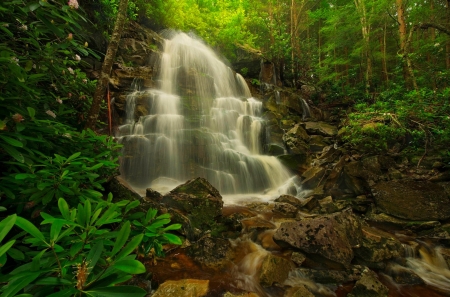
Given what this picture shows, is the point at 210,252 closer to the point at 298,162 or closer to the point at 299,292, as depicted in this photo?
the point at 299,292

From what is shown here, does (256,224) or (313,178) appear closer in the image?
(256,224)

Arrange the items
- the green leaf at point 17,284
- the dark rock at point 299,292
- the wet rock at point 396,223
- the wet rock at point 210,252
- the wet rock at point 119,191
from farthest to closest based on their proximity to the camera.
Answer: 1. the wet rock at point 396,223
2. the wet rock at point 119,191
3. the wet rock at point 210,252
4. the dark rock at point 299,292
5. the green leaf at point 17,284

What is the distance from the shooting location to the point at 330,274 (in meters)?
3.15

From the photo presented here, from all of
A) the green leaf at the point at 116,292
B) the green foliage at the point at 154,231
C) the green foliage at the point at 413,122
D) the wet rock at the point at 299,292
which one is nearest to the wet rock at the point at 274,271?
the wet rock at the point at 299,292

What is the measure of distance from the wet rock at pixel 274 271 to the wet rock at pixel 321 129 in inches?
392

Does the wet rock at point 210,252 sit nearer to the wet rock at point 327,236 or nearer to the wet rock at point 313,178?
the wet rock at point 327,236

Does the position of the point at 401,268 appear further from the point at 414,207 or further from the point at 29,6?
the point at 29,6

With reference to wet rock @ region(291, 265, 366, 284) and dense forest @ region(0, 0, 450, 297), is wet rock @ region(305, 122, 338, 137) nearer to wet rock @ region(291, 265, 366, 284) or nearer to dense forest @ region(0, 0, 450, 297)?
dense forest @ region(0, 0, 450, 297)

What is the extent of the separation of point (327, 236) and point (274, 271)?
1103 millimetres

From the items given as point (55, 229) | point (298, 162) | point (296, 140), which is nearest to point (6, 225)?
point (55, 229)

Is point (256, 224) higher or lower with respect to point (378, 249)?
higher

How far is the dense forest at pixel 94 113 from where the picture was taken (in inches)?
38.4

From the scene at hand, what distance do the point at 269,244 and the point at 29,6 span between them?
4574mm

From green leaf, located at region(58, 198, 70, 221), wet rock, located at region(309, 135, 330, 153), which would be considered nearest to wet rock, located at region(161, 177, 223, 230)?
green leaf, located at region(58, 198, 70, 221)
